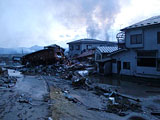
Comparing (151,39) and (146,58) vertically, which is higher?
(151,39)

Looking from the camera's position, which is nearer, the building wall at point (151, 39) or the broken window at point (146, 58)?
the building wall at point (151, 39)

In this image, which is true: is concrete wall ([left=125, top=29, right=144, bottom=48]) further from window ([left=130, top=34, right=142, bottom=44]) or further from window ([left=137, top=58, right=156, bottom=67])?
window ([left=137, top=58, right=156, bottom=67])

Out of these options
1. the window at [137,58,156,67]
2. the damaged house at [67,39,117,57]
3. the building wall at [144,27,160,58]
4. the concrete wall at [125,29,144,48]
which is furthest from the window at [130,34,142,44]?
the damaged house at [67,39,117,57]

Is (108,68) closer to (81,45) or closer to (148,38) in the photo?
(148,38)

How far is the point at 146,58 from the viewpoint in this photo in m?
17.4

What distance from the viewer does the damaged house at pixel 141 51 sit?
54.0 feet

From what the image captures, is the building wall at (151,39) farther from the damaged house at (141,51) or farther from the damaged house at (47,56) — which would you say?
the damaged house at (47,56)

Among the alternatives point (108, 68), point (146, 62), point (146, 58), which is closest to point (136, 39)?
point (146, 58)

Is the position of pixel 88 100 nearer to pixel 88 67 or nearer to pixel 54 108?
pixel 54 108

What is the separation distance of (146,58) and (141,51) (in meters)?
0.97

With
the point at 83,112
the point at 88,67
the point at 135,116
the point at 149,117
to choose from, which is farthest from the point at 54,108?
the point at 88,67

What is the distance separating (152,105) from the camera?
9.92 meters

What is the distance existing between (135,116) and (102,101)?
291 cm

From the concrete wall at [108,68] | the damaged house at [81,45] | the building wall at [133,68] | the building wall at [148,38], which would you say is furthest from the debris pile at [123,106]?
the damaged house at [81,45]
